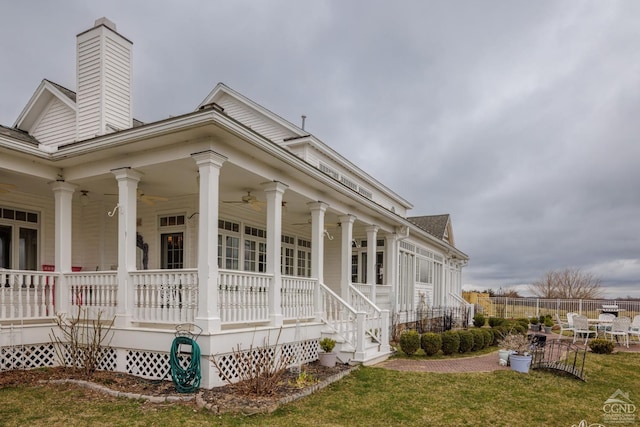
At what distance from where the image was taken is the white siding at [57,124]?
414 inches

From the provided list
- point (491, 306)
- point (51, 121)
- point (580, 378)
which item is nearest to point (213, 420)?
point (580, 378)

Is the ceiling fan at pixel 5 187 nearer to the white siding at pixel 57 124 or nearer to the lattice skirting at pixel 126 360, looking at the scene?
the white siding at pixel 57 124

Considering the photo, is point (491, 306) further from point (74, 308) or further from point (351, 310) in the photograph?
point (74, 308)

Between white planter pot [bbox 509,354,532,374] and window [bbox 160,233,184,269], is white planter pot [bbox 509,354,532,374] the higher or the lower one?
the lower one

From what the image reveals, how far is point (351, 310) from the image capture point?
30.1 feet

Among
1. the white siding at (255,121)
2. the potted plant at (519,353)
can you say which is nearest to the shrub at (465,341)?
the potted plant at (519,353)

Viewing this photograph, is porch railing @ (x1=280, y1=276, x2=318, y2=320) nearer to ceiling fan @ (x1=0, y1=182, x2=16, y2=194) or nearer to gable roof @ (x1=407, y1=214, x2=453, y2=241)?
ceiling fan @ (x1=0, y1=182, x2=16, y2=194)

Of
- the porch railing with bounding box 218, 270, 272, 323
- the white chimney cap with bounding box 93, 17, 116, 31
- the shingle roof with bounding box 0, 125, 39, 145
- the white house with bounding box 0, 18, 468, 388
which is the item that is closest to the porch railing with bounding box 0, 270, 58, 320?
the white house with bounding box 0, 18, 468, 388

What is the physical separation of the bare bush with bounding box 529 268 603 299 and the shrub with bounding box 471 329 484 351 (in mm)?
30017

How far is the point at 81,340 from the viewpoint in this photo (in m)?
7.55

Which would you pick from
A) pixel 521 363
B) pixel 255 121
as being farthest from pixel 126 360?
pixel 255 121

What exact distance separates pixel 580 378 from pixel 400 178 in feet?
81.4

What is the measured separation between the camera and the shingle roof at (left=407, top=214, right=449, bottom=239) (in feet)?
76.2

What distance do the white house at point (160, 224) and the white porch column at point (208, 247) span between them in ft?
0.06
